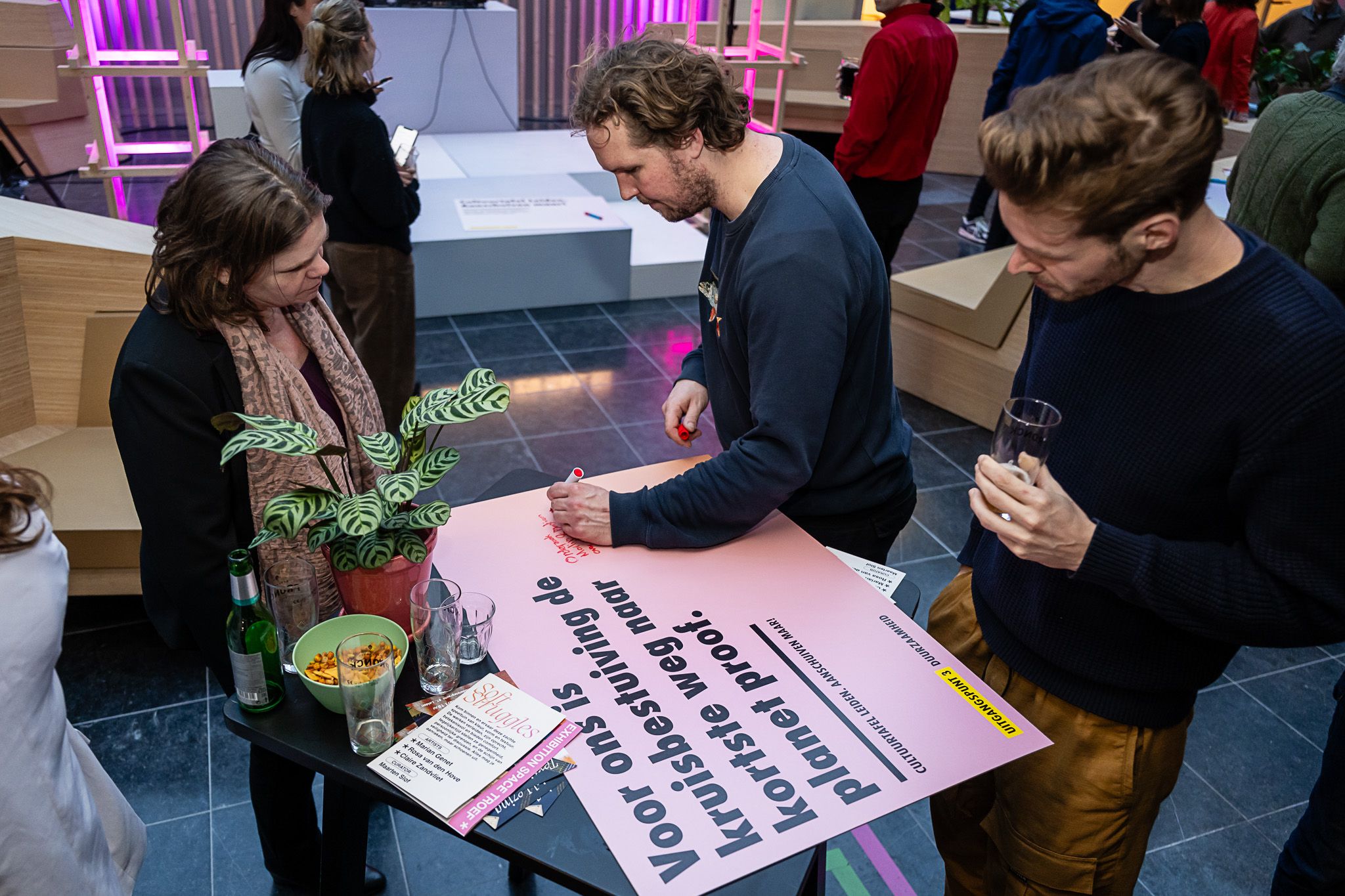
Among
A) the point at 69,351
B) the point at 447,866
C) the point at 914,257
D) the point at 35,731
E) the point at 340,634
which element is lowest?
the point at 447,866

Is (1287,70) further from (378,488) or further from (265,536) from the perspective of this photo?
(265,536)

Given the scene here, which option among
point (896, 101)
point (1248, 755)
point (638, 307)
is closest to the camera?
point (1248, 755)

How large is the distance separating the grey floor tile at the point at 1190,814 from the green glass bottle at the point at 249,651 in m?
2.08

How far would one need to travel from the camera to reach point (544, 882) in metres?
2.20

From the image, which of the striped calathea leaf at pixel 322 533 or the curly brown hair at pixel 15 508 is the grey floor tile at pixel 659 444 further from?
the curly brown hair at pixel 15 508

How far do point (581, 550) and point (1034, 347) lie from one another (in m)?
0.82

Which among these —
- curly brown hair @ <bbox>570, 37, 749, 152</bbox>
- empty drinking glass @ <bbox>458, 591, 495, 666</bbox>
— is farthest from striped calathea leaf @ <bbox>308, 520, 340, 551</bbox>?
curly brown hair @ <bbox>570, 37, 749, 152</bbox>

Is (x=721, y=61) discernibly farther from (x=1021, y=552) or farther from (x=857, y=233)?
(x=1021, y=552)

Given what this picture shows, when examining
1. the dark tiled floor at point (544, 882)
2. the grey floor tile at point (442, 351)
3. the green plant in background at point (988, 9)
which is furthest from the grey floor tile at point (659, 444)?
the green plant in background at point (988, 9)

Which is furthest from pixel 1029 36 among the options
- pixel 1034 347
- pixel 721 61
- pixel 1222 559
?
pixel 1222 559

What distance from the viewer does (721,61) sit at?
71.0 inches

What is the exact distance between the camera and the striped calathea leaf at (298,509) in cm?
128

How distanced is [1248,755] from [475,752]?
7.61 ft

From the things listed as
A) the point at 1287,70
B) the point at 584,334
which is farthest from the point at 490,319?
the point at 1287,70
